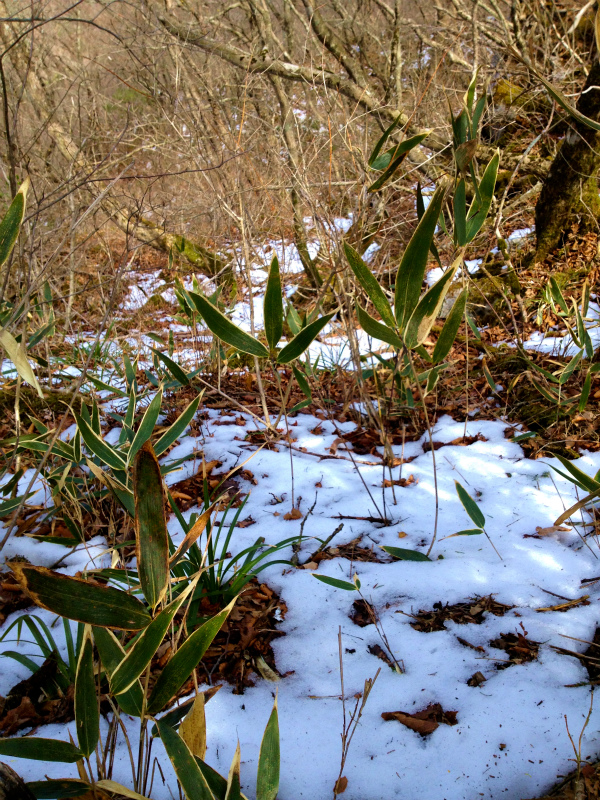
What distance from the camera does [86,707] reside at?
2.12 feet

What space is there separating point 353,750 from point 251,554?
512mm

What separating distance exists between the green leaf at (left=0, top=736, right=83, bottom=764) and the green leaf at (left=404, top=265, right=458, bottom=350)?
0.79 m

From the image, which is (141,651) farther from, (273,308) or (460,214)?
(460,214)

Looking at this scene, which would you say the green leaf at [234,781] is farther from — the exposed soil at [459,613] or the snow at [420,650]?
the exposed soil at [459,613]

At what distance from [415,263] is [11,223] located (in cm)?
63

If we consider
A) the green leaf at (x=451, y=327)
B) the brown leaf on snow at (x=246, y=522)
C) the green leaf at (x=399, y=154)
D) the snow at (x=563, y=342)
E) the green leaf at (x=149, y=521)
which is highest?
the snow at (x=563, y=342)

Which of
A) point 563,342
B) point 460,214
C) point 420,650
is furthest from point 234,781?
point 563,342

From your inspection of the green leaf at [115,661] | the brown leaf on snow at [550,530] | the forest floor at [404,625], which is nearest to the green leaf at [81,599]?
the green leaf at [115,661]

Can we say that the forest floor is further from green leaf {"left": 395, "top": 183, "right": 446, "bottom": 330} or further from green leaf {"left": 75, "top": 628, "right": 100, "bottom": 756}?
green leaf {"left": 395, "top": 183, "right": 446, "bottom": 330}

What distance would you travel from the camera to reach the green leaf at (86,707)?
637 millimetres

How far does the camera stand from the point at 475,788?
0.80m

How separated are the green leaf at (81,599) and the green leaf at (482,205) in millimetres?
878

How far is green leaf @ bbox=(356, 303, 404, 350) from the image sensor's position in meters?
0.87

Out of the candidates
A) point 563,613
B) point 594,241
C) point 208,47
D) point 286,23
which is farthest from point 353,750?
point 286,23
